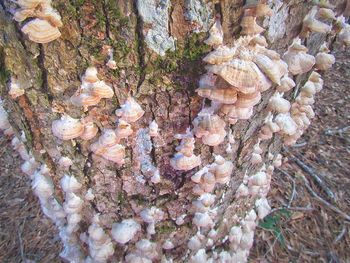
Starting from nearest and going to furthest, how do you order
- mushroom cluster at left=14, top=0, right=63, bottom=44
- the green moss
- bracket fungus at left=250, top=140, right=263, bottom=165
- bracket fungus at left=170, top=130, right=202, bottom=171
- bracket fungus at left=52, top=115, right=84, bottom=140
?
mushroom cluster at left=14, top=0, right=63, bottom=44 → the green moss → bracket fungus at left=52, top=115, right=84, bottom=140 → bracket fungus at left=170, top=130, right=202, bottom=171 → bracket fungus at left=250, top=140, right=263, bottom=165

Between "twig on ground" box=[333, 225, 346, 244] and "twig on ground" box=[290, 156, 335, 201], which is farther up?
"twig on ground" box=[290, 156, 335, 201]

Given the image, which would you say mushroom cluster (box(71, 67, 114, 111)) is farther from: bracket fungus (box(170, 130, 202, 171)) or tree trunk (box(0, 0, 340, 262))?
bracket fungus (box(170, 130, 202, 171))

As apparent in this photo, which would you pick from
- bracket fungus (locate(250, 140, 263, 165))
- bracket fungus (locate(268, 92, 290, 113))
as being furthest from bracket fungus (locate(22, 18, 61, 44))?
bracket fungus (locate(250, 140, 263, 165))

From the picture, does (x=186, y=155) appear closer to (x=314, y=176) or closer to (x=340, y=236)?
(x=340, y=236)

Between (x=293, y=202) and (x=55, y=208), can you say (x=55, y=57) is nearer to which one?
(x=55, y=208)

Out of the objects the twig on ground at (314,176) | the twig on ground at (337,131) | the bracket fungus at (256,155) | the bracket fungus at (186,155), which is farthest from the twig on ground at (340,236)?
the bracket fungus at (186,155)

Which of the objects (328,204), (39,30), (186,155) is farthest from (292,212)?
(39,30)

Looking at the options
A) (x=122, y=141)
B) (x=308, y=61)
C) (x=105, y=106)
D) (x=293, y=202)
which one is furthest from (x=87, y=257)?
(x=293, y=202)
